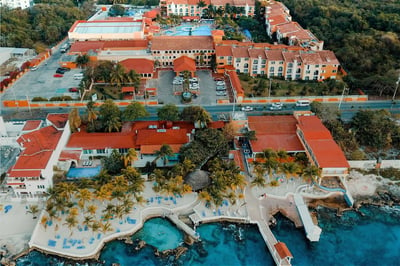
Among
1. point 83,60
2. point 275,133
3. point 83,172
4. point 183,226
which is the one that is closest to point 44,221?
point 83,172

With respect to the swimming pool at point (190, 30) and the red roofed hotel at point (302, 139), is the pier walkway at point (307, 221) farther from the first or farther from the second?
the swimming pool at point (190, 30)

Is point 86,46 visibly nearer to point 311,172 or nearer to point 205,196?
point 205,196

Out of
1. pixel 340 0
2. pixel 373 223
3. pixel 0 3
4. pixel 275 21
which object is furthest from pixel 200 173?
pixel 0 3

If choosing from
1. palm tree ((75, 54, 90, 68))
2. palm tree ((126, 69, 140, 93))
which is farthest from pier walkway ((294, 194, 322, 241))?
palm tree ((75, 54, 90, 68))

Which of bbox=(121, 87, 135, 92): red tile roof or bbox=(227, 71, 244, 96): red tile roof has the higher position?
bbox=(227, 71, 244, 96): red tile roof

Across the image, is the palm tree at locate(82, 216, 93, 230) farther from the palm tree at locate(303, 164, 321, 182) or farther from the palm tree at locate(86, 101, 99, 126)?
the palm tree at locate(303, 164, 321, 182)
